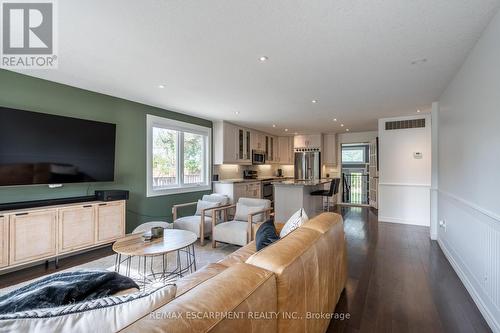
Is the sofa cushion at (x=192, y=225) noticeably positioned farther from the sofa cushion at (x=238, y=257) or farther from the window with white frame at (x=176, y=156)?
the sofa cushion at (x=238, y=257)

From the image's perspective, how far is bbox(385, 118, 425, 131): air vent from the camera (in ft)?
17.3

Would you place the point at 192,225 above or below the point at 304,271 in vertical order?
below

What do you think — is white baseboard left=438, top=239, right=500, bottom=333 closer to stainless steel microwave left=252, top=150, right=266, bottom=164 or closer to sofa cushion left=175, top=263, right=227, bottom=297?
sofa cushion left=175, top=263, right=227, bottom=297

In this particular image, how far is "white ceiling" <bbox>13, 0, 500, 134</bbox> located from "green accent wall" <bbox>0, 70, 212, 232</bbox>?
225 mm

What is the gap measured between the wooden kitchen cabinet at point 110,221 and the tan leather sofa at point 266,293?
239cm

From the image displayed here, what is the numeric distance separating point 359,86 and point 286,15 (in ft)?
6.81

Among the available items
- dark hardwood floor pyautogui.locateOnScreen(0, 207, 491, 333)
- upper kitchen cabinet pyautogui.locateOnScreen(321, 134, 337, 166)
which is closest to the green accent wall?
dark hardwood floor pyautogui.locateOnScreen(0, 207, 491, 333)

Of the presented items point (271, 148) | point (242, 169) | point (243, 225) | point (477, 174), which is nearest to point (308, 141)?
point (271, 148)

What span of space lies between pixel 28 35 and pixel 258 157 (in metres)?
5.85

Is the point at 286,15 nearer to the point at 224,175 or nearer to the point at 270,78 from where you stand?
the point at 270,78

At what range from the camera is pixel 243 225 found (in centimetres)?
354

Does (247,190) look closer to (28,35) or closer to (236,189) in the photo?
(236,189)

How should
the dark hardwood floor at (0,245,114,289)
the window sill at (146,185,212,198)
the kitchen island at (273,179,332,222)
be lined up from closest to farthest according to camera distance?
the dark hardwood floor at (0,245,114,289), the window sill at (146,185,212,198), the kitchen island at (273,179,332,222)

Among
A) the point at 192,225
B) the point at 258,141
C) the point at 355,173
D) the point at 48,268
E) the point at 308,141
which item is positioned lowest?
the point at 48,268
